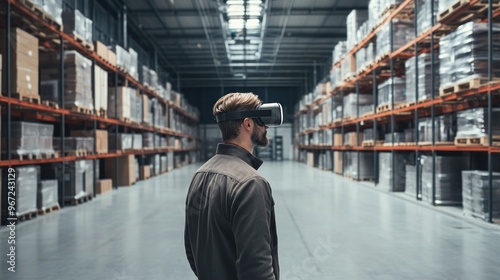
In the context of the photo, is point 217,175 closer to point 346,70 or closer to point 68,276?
point 68,276

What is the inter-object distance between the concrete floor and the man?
216 centimetres

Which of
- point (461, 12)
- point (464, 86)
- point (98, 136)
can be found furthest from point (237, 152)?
point (98, 136)

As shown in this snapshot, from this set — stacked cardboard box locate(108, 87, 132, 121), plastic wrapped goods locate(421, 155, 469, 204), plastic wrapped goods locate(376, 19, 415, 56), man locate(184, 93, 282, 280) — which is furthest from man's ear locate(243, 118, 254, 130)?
stacked cardboard box locate(108, 87, 132, 121)

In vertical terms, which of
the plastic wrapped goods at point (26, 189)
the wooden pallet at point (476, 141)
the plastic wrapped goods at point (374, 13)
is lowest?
the plastic wrapped goods at point (26, 189)

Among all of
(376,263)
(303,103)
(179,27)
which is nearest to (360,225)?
(376,263)

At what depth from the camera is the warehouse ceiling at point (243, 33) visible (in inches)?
617

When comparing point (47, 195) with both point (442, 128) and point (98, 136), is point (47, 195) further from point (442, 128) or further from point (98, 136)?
point (442, 128)

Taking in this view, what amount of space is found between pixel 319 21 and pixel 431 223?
13103 millimetres

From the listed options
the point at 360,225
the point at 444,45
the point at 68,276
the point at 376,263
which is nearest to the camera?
the point at 68,276

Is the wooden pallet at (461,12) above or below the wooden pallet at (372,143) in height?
above

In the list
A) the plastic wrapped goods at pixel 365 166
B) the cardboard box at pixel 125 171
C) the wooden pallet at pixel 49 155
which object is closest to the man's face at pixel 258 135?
the wooden pallet at pixel 49 155

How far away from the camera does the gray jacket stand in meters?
1.44

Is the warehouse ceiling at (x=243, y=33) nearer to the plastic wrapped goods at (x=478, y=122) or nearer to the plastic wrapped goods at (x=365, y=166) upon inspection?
the plastic wrapped goods at (x=365, y=166)

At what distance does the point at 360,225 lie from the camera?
19.4 feet
